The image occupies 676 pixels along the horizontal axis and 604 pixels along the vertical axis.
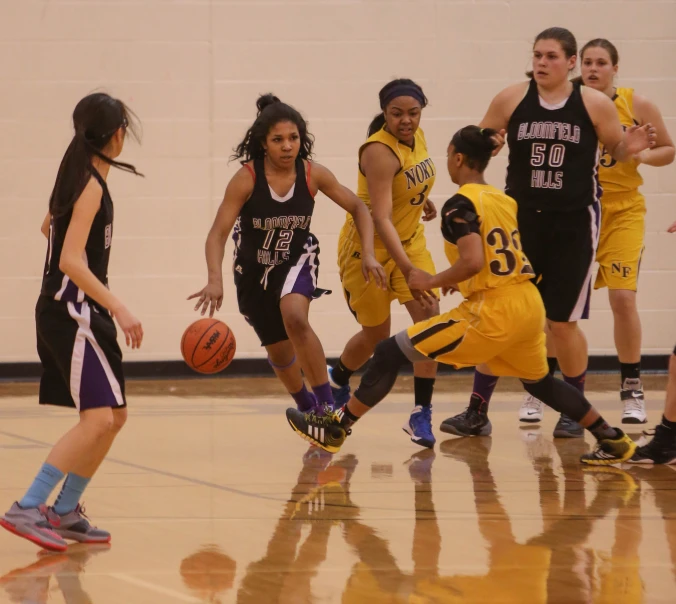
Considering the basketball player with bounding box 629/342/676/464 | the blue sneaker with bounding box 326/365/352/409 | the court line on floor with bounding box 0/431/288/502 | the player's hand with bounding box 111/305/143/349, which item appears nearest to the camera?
the player's hand with bounding box 111/305/143/349

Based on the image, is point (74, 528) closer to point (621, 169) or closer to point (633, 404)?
point (633, 404)

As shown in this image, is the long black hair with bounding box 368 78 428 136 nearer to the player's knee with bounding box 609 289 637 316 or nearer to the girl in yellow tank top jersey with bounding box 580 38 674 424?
the girl in yellow tank top jersey with bounding box 580 38 674 424

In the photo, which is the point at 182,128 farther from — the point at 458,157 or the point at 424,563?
the point at 424,563

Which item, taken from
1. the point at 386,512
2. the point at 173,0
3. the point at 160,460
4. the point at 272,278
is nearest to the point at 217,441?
the point at 160,460

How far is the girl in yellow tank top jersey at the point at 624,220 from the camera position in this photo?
6.20m

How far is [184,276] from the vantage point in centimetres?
841

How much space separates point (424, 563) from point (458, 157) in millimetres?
1872

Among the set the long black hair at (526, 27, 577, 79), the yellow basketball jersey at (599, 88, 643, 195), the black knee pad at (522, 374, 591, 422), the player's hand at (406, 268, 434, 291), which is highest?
the long black hair at (526, 27, 577, 79)

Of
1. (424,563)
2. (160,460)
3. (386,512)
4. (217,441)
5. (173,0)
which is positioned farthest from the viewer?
(173,0)

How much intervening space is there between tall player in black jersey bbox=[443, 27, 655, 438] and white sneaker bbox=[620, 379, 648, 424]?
30.2 inches

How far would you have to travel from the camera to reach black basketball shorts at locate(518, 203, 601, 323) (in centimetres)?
560

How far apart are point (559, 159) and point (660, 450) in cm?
147

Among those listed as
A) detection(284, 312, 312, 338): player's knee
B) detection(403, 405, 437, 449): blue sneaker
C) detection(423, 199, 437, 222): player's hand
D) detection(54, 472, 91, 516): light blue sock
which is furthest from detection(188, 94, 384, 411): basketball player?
detection(54, 472, 91, 516): light blue sock

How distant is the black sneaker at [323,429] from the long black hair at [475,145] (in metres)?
1.36
